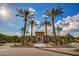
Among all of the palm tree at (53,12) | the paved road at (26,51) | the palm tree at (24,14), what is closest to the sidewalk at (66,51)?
the paved road at (26,51)

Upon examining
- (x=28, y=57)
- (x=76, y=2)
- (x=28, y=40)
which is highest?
(x=76, y=2)

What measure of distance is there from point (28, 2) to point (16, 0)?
168 mm

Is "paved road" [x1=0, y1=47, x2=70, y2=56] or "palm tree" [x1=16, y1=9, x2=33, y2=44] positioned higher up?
"palm tree" [x1=16, y1=9, x2=33, y2=44]

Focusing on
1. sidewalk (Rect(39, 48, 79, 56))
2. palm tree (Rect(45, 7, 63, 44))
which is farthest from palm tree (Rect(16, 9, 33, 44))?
sidewalk (Rect(39, 48, 79, 56))

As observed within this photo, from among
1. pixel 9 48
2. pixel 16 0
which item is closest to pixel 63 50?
pixel 9 48

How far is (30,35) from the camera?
331 cm

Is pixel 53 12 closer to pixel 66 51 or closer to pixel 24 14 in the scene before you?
pixel 24 14

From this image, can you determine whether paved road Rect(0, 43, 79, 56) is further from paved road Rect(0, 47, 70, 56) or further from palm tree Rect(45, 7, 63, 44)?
palm tree Rect(45, 7, 63, 44)

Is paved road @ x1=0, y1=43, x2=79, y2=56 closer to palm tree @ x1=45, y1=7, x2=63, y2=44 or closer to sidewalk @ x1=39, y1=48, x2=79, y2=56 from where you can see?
sidewalk @ x1=39, y1=48, x2=79, y2=56

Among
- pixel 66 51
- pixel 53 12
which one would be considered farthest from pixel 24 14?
pixel 66 51

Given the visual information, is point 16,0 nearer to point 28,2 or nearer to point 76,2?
point 28,2

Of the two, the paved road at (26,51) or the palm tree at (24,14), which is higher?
the palm tree at (24,14)

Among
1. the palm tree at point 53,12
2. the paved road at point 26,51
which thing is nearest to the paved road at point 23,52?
the paved road at point 26,51

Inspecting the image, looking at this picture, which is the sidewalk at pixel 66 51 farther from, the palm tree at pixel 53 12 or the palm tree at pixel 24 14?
the palm tree at pixel 24 14
